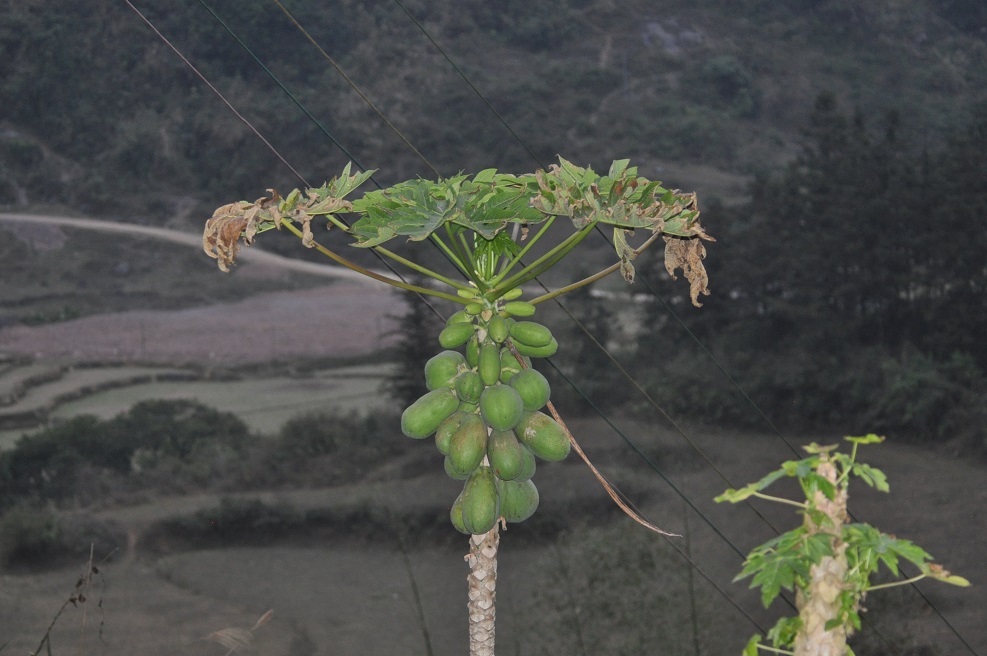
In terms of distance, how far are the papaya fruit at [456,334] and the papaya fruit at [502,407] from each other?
0.11 m

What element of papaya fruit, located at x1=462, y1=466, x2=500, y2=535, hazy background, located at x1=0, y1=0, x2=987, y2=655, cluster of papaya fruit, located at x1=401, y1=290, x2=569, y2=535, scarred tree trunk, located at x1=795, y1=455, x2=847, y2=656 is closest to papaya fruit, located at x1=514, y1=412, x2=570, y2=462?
cluster of papaya fruit, located at x1=401, y1=290, x2=569, y2=535

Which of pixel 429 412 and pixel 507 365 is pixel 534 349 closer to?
pixel 507 365

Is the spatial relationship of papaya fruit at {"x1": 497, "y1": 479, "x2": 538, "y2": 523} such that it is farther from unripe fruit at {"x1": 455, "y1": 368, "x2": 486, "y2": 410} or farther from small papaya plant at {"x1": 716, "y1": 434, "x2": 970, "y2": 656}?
small papaya plant at {"x1": 716, "y1": 434, "x2": 970, "y2": 656}

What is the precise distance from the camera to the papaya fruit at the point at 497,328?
1843mm

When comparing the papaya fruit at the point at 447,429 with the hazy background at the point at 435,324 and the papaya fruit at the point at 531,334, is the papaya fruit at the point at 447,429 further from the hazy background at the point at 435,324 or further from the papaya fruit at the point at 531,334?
the hazy background at the point at 435,324

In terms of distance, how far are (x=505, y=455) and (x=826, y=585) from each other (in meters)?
0.61

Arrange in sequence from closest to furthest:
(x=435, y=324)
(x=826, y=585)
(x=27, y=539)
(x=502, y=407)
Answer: (x=826, y=585) < (x=502, y=407) < (x=27, y=539) < (x=435, y=324)

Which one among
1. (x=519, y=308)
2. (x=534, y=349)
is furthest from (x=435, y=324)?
(x=519, y=308)

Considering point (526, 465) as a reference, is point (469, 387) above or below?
above

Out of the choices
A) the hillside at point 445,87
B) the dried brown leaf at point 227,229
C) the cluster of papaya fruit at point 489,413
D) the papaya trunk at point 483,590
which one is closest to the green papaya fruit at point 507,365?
the cluster of papaya fruit at point 489,413

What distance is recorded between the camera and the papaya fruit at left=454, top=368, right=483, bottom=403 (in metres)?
1.89

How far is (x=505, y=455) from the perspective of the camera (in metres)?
1.87

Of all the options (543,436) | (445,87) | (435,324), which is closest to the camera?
(543,436)

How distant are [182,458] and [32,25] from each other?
8.96m
